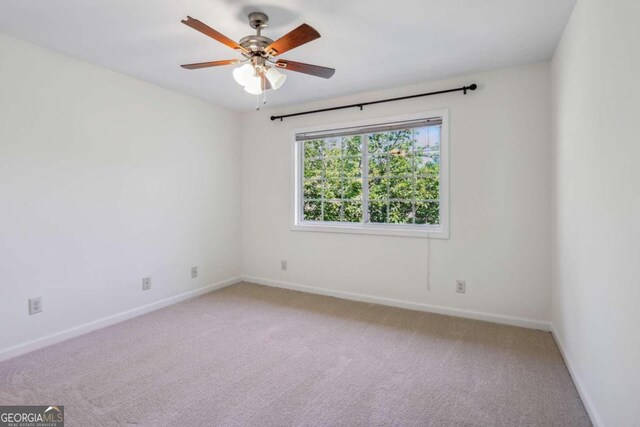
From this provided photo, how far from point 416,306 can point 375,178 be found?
4.73ft

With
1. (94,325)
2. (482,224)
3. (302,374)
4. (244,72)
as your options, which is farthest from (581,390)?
(94,325)

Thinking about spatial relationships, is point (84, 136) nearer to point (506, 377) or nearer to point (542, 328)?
point (506, 377)

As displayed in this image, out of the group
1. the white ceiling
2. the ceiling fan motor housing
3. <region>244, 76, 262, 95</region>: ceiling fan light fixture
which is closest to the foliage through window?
the white ceiling

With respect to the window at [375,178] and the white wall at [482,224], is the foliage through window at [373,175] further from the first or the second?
the white wall at [482,224]

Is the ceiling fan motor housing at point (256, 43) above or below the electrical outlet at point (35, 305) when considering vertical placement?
above

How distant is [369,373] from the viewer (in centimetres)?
222

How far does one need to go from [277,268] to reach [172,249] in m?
1.30

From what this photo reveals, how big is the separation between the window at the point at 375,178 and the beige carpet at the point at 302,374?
41.9 inches

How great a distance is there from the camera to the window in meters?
3.43

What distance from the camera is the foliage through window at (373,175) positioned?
346 centimetres

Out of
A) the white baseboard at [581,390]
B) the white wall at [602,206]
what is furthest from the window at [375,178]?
the white baseboard at [581,390]

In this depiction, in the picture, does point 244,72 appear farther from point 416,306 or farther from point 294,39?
point 416,306

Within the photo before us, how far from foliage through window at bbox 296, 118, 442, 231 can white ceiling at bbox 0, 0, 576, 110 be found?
25.8 inches

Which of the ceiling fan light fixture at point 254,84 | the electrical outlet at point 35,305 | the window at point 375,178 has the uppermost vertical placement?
the ceiling fan light fixture at point 254,84
